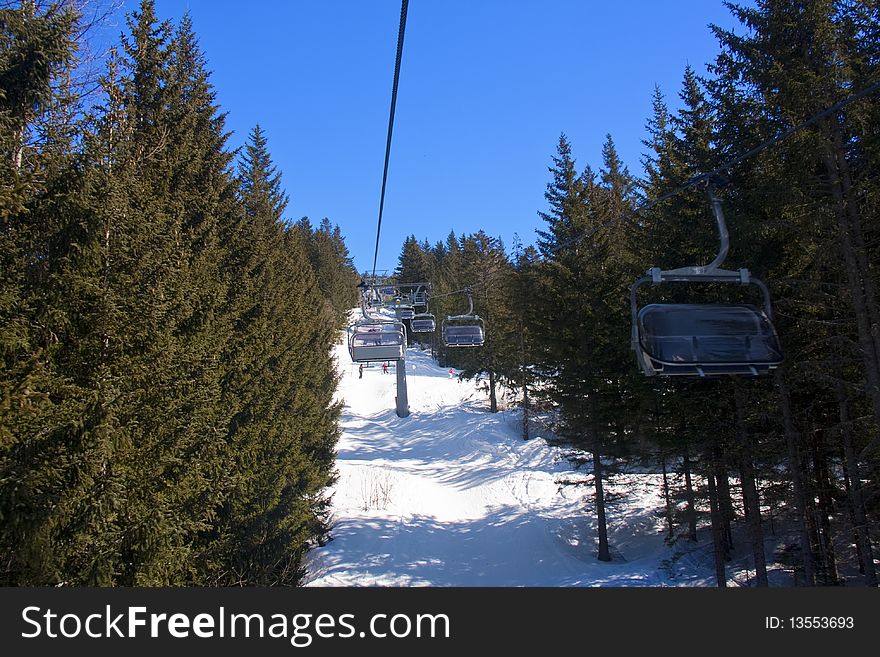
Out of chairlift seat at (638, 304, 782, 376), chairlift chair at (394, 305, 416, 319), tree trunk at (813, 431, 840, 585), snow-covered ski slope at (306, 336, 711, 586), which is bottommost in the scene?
snow-covered ski slope at (306, 336, 711, 586)

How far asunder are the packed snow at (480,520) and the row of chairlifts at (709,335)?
34.3ft

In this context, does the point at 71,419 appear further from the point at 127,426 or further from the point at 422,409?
the point at 422,409

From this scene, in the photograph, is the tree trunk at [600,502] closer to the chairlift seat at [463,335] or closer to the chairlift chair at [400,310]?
the chairlift seat at [463,335]

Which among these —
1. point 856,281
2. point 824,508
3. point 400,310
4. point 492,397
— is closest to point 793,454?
point 824,508

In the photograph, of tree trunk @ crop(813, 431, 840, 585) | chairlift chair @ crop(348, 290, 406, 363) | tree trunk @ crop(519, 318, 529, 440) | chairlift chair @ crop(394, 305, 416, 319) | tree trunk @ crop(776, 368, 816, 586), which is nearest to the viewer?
tree trunk @ crop(776, 368, 816, 586)

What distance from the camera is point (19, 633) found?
472 centimetres

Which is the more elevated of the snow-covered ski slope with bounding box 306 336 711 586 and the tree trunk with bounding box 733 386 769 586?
the tree trunk with bounding box 733 386 769 586

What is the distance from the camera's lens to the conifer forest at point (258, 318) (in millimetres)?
5809

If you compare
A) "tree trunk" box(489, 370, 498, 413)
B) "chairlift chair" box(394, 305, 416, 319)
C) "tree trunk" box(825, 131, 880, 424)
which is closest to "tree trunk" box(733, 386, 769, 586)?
"tree trunk" box(825, 131, 880, 424)

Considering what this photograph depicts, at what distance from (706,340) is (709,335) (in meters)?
0.10

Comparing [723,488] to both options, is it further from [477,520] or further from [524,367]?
[524,367]

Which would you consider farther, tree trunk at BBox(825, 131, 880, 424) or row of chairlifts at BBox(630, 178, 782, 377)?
tree trunk at BBox(825, 131, 880, 424)

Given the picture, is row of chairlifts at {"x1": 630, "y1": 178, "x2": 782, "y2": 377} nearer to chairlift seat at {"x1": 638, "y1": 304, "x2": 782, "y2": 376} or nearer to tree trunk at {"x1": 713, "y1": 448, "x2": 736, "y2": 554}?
chairlift seat at {"x1": 638, "y1": 304, "x2": 782, "y2": 376}

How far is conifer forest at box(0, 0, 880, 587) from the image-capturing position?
5809 millimetres
